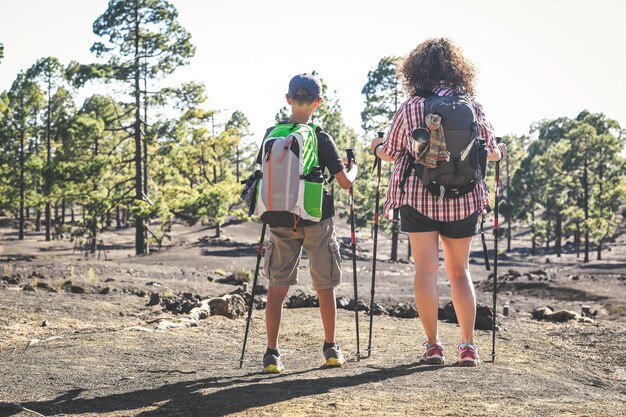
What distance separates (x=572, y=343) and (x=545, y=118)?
83.0 m

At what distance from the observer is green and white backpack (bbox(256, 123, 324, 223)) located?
16.4 ft

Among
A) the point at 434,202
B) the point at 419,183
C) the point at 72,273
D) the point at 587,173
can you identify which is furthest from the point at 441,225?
the point at 587,173

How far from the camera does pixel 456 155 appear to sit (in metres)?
5.02

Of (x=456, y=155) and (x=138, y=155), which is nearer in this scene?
(x=456, y=155)

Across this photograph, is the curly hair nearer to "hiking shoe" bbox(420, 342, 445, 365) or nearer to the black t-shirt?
the black t-shirt

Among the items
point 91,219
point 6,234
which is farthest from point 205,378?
point 6,234

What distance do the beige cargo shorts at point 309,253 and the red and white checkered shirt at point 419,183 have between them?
0.49m

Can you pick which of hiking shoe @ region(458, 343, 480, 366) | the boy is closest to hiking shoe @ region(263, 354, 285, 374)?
the boy

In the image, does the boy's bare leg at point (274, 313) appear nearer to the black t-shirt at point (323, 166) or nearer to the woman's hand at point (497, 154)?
the black t-shirt at point (323, 166)

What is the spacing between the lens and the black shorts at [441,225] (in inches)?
204

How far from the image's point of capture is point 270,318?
17.5 feet

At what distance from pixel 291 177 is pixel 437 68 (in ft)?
4.36

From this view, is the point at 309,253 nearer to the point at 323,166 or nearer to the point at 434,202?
the point at 323,166

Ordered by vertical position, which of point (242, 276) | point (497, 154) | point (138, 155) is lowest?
point (242, 276)
